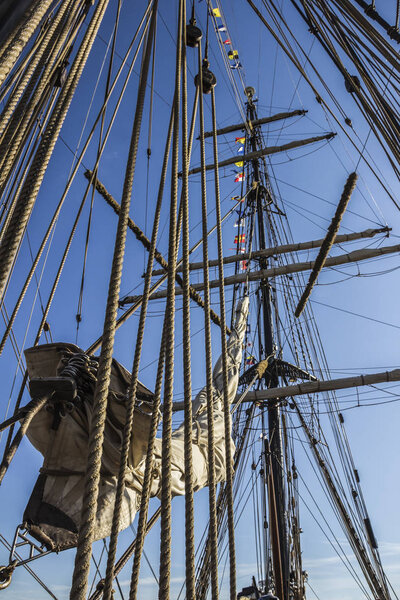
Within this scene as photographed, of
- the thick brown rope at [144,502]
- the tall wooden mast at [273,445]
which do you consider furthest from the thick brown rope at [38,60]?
the tall wooden mast at [273,445]

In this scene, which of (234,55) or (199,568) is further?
(234,55)

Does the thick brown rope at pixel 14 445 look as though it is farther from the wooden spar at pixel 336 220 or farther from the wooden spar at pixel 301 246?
the wooden spar at pixel 301 246

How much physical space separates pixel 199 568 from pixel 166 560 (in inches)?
396

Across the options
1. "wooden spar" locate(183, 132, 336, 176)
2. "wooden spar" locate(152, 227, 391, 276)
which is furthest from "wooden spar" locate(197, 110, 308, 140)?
"wooden spar" locate(152, 227, 391, 276)

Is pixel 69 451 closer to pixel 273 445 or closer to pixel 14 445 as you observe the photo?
pixel 14 445

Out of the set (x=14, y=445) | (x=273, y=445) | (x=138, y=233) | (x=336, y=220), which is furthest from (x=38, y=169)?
(x=273, y=445)

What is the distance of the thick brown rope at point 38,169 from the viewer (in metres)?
1.59

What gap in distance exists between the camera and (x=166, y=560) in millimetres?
1603

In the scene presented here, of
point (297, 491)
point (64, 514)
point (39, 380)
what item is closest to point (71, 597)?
point (39, 380)

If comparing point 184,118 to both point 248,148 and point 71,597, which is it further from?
point 248,148

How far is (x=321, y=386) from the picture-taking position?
12148 millimetres

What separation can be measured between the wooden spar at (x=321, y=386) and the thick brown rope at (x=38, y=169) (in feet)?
30.7

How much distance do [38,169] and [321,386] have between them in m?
11.2

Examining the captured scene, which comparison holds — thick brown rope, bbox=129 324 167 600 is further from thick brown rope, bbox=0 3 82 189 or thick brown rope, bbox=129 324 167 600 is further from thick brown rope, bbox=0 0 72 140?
thick brown rope, bbox=0 0 72 140
